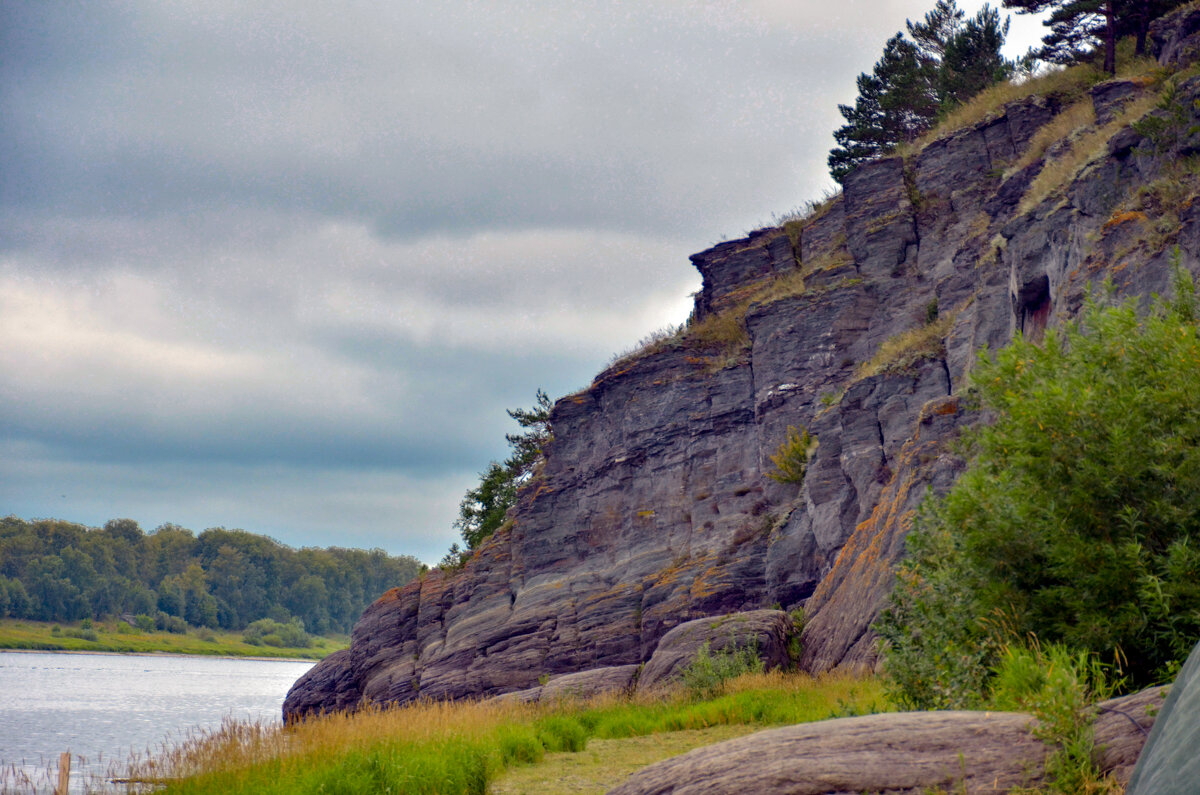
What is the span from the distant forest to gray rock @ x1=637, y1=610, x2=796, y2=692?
15154cm

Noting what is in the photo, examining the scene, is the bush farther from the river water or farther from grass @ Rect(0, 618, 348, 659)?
grass @ Rect(0, 618, 348, 659)

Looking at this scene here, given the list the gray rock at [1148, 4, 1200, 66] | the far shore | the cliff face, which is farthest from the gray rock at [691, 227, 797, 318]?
the far shore

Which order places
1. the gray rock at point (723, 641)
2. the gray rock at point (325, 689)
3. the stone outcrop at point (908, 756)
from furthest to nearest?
the gray rock at point (325, 689)
the gray rock at point (723, 641)
the stone outcrop at point (908, 756)

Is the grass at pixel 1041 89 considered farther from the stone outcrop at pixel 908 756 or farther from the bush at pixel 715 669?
the stone outcrop at pixel 908 756

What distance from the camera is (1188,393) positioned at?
821 centimetres

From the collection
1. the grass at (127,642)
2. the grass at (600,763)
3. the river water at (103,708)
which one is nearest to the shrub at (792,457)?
the grass at (600,763)

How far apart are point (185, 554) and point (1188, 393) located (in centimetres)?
19179

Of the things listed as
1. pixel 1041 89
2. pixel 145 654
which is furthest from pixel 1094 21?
pixel 145 654

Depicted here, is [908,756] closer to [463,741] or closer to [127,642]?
[463,741]

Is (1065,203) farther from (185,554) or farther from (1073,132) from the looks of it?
(185,554)

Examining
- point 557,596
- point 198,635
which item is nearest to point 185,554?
point 198,635

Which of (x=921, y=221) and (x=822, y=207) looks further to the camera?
(x=822, y=207)

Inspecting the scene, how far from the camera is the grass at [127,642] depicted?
13250 centimetres

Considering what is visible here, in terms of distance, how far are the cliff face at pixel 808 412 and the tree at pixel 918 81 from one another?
7818 millimetres
